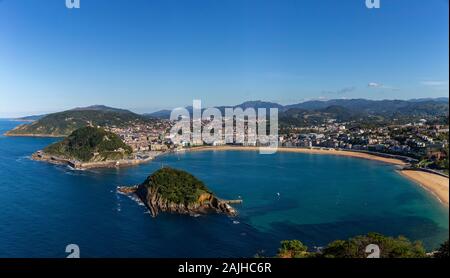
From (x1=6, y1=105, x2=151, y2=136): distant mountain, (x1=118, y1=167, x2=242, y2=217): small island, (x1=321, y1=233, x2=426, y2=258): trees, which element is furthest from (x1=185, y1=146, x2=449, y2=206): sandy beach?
(x1=6, y1=105, x2=151, y2=136): distant mountain

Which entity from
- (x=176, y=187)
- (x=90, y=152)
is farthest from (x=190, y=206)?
(x=90, y=152)

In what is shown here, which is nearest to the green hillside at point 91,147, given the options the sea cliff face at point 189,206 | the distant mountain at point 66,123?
the distant mountain at point 66,123

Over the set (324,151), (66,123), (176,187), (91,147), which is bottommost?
(324,151)

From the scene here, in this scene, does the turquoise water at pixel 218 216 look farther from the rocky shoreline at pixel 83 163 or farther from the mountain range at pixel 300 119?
the mountain range at pixel 300 119

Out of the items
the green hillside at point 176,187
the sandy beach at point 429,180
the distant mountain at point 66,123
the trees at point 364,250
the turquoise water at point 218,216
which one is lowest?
the turquoise water at point 218,216

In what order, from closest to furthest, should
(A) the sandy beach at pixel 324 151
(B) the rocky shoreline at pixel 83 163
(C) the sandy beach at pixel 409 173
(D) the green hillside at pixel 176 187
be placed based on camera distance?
(D) the green hillside at pixel 176 187, (C) the sandy beach at pixel 409 173, (B) the rocky shoreline at pixel 83 163, (A) the sandy beach at pixel 324 151

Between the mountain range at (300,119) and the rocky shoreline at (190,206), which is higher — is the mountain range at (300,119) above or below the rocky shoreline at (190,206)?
above

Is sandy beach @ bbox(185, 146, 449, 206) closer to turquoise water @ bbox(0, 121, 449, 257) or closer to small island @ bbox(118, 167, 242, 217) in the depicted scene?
turquoise water @ bbox(0, 121, 449, 257)

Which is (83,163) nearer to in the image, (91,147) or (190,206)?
(91,147)
